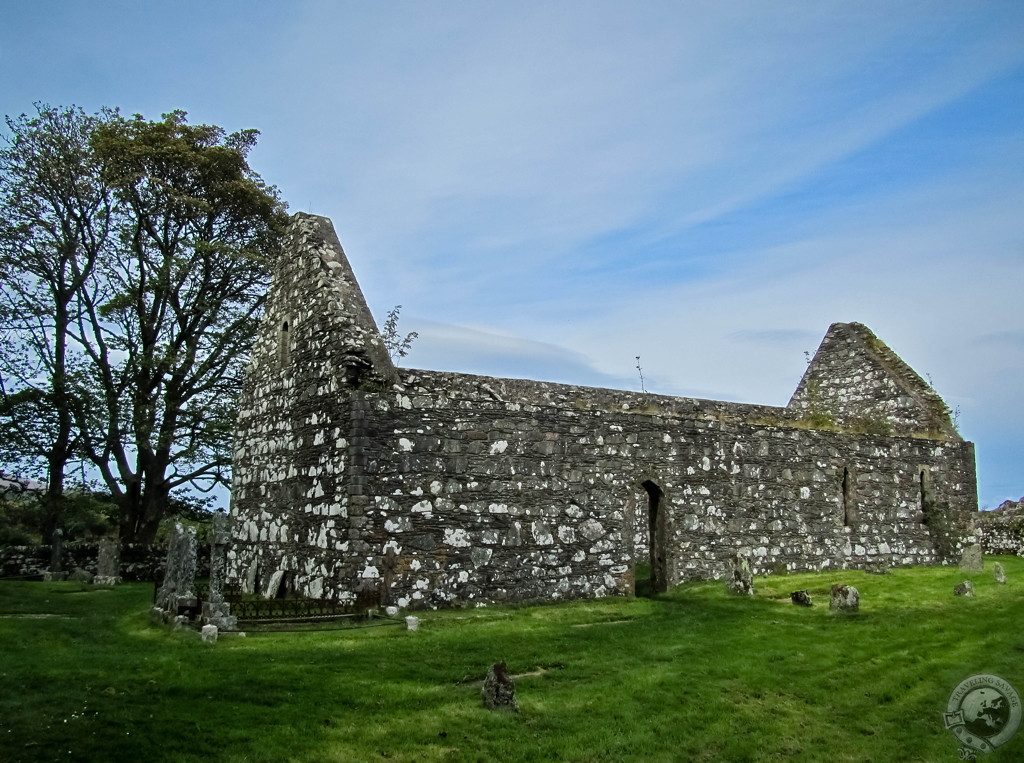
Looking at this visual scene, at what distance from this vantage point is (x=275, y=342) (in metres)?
16.2

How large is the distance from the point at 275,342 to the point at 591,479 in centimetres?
655

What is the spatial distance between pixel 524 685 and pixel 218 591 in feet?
15.3

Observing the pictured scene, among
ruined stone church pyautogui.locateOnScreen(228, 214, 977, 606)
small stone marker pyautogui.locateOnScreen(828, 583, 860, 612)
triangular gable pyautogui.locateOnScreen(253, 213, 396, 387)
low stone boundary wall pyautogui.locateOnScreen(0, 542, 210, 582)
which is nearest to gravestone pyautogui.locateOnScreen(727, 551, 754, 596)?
ruined stone church pyautogui.locateOnScreen(228, 214, 977, 606)

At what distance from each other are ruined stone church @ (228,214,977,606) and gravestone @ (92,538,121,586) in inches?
284

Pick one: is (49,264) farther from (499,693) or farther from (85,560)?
(499,693)

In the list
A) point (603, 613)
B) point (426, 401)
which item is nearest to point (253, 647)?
point (426, 401)

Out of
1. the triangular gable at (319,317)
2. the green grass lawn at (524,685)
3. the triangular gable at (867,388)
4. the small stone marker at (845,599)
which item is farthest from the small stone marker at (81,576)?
the triangular gable at (867,388)

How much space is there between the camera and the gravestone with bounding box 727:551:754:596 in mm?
15125

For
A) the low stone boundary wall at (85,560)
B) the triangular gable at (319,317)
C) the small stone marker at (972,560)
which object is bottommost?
the low stone boundary wall at (85,560)

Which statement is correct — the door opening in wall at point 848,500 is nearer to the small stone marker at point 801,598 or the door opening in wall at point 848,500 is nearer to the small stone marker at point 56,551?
the small stone marker at point 801,598

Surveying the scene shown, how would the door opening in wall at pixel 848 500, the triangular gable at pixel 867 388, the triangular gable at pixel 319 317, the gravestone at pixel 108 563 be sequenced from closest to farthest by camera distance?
1. the triangular gable at pixel 319 317
2. the door opening in wall at pixel 848 500
3. the gravestone at pixel 108 563
4. the triangular gable at pixel 867 388

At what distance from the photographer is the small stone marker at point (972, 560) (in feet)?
57.9

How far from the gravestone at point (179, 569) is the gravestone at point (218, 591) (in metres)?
0.69

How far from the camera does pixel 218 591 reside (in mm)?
11391
